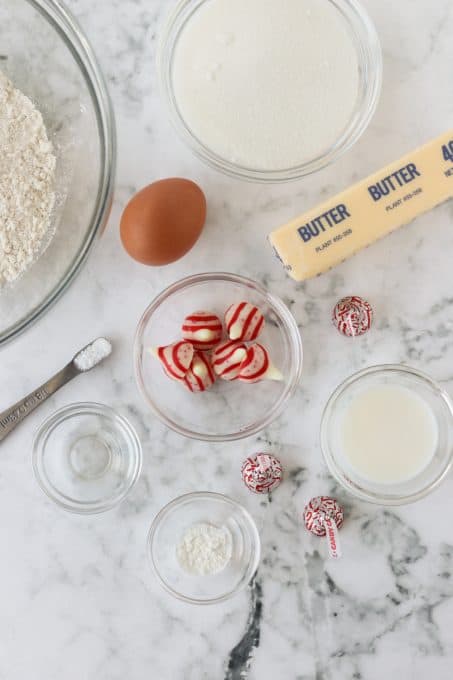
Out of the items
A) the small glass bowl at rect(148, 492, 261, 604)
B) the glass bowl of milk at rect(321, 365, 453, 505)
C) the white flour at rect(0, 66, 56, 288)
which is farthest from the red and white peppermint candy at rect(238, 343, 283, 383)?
the white flour at rect(0, 66, 56, 288)

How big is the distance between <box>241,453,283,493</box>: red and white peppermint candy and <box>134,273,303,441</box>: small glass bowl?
0.05 metres

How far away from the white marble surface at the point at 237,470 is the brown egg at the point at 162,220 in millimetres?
84

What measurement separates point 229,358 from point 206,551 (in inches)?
13.8

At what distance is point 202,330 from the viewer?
3.87 ft

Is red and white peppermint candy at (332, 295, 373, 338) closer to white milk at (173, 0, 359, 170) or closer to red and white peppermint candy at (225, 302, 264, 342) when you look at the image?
red and white peppermint candy at (225, 302, 264, 342)

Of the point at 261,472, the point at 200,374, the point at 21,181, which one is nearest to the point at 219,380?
the point at 200,374

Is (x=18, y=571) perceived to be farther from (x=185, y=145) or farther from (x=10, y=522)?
(x=185, y=145)

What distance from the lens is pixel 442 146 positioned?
1.13 metres

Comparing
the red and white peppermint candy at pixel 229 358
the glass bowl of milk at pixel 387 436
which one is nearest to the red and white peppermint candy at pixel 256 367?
the red and white peppermint candy at pixel 229 358

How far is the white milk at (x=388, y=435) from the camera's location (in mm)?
1202

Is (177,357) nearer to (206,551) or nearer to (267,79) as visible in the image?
(206,551)

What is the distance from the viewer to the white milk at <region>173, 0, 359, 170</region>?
3.77ft

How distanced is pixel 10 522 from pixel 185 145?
703 mm

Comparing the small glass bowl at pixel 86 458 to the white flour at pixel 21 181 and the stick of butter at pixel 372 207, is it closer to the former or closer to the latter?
the white flour at pixel 21 181
